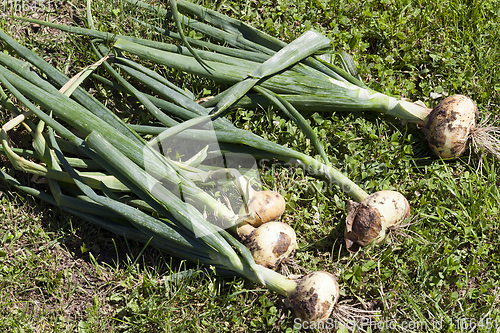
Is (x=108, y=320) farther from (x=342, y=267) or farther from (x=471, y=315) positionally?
(x=471, y=315)

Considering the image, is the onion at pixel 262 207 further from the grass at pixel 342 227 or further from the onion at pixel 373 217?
the onion at pixel 373 217

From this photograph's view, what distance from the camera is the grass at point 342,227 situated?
1879 millimetres

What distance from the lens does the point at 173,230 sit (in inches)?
69.8

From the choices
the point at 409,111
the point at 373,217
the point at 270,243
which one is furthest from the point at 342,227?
the point at 409,111

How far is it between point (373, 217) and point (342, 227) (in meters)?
0.24

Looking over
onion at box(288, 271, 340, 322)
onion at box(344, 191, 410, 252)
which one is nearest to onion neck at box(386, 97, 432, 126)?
onion at box(344, 191, 410, 252)

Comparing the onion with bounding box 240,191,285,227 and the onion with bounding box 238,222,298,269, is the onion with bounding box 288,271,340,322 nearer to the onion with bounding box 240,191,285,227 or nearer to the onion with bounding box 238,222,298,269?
the onion with bounding box 238,222,298,269

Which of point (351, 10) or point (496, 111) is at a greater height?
point (351, 10)

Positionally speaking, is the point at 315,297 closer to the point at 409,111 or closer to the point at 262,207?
the point at 262,207

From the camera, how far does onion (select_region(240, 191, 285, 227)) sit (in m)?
1.87

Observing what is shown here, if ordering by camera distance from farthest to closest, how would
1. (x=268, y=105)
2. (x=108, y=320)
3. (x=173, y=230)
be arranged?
(x=268, y=105) < (x=108, y=320) < (x=173, y=230)

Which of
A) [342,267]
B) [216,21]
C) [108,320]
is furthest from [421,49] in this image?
[108,320]

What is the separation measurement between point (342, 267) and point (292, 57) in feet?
3.44

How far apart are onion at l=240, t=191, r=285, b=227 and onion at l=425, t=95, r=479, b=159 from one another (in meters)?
0.84
